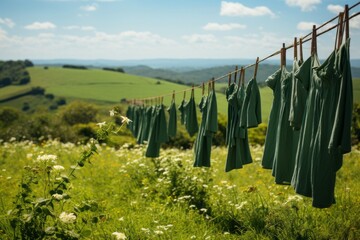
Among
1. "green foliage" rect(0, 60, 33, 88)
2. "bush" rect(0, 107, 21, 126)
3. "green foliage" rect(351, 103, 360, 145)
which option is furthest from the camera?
"green foliage" rect(0, 60, 33, 88)

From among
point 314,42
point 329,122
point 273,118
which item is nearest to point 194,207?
point 273,118

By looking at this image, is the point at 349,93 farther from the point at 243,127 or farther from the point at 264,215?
the point at 264,215

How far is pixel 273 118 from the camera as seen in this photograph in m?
4.30

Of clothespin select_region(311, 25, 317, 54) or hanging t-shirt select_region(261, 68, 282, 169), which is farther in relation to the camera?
hanging t-shirt select_region(261, 68, 282, 169)

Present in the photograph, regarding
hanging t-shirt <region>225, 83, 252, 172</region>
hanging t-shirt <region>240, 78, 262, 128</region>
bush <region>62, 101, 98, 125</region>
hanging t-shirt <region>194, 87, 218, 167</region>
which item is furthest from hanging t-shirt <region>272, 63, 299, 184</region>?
bush <region>62, 101, 98, 125</region>

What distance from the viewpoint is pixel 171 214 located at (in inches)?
230

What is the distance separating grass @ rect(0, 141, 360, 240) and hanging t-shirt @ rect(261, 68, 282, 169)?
3.81ft

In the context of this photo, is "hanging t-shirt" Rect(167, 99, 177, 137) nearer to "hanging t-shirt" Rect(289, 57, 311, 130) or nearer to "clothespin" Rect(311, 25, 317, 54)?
"hanging t-shirt" Rect(289, 57, 311, 130)

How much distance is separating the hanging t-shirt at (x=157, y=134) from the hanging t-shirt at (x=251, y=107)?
3898 mm

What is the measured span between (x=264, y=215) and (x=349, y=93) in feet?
9.91

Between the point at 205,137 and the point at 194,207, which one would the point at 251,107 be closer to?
the point at 205,137

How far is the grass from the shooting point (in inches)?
195

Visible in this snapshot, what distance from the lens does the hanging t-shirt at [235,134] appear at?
203 inches

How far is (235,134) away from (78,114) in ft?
144
